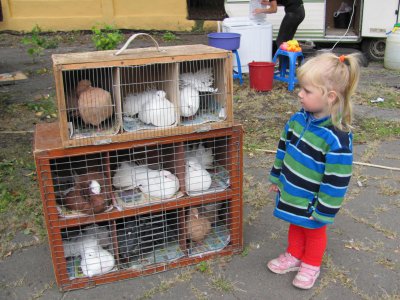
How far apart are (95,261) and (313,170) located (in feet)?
4.33

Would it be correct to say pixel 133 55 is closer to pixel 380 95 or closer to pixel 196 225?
pixel 196 225

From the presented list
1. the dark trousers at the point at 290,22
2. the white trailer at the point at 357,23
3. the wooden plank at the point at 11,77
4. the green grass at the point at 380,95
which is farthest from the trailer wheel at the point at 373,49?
the wooden plank at the point at 11,77

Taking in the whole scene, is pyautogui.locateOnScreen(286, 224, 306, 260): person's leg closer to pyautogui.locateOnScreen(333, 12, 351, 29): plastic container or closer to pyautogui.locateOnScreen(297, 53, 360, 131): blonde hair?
pyautogui.locateOnScreen(297, 53, 360, 131): blonde hair

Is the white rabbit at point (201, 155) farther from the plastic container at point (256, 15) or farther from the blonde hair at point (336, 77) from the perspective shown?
the plastic container at point (256, 15)

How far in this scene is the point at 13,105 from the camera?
593 centimetres

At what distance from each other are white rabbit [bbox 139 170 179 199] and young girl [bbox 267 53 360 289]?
0.61m

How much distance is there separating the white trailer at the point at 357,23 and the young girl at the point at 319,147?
6300 mm

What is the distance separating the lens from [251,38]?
731cm

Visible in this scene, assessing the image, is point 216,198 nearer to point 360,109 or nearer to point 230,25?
point 360,109

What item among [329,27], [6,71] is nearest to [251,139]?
[6,71]

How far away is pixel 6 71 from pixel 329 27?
6206 millimetres

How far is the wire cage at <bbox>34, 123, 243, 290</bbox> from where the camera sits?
8.27 feet

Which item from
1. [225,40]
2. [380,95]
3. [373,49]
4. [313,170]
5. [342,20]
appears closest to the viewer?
[313,170]

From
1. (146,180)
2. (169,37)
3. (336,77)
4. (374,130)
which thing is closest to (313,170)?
(336,77)
